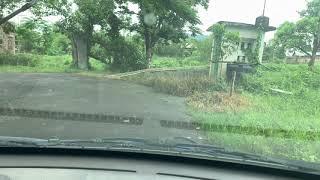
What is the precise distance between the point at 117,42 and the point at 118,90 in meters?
0.76

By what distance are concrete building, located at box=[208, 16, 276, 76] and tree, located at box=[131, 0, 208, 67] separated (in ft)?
1.70

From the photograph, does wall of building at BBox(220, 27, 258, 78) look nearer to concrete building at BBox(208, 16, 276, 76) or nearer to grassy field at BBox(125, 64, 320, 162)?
concrete building at BBox(208, 16, 276, 76)

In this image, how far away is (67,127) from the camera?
676 centimetres

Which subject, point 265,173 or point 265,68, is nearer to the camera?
point 265,173

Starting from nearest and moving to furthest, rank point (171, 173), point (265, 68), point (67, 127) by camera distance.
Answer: point (171, 173)
point (67, 127)
point (265, 68)

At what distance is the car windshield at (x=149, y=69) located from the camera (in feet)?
25.2

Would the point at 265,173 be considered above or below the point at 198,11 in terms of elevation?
below

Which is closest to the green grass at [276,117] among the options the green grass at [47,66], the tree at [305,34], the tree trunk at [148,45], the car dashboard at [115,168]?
the tree at [305,34]

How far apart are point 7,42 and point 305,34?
474cm

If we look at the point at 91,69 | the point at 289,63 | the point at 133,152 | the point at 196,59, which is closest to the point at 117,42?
the point at 91,69

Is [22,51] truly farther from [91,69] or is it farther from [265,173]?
[265,173]

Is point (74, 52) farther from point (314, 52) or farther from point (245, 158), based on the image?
point (245, 158)

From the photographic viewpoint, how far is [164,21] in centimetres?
836

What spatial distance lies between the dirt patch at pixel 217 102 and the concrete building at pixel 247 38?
1.28 ft
